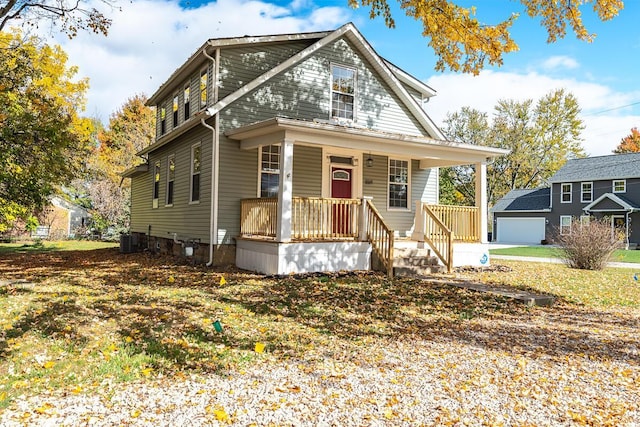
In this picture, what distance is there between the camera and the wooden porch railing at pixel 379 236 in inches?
416

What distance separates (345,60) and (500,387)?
11.6m

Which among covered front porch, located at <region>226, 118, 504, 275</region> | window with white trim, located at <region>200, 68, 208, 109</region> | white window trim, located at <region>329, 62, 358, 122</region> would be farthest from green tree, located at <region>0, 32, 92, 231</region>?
white window trim, located at <region>329, 62, 358, 122</region>

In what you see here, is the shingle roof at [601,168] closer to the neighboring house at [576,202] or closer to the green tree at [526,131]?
the neighboring house at [576,202]

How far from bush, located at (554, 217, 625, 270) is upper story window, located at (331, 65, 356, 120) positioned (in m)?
7.84

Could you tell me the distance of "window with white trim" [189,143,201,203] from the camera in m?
13.0

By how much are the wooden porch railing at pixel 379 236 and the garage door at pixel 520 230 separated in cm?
3048

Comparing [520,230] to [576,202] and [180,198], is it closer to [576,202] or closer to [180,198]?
[576,202]

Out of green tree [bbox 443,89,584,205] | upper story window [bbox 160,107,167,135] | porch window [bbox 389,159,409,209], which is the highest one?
green tree [bbox 443,89,584,205]

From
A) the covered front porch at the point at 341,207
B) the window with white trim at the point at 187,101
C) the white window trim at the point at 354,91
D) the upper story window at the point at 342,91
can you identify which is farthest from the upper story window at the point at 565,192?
the window with white trim at the point at 187,101

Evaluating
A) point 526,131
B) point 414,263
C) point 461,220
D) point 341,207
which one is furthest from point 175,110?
point 526,131

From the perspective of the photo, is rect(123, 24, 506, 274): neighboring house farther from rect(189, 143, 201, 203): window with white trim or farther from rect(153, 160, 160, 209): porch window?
rect(153, 160, 160, 209): porch window

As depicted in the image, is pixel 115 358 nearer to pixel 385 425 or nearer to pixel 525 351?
pixel 385 425

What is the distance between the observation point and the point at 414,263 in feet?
36.9

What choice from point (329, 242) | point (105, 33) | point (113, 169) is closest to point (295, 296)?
point (329, 242)
